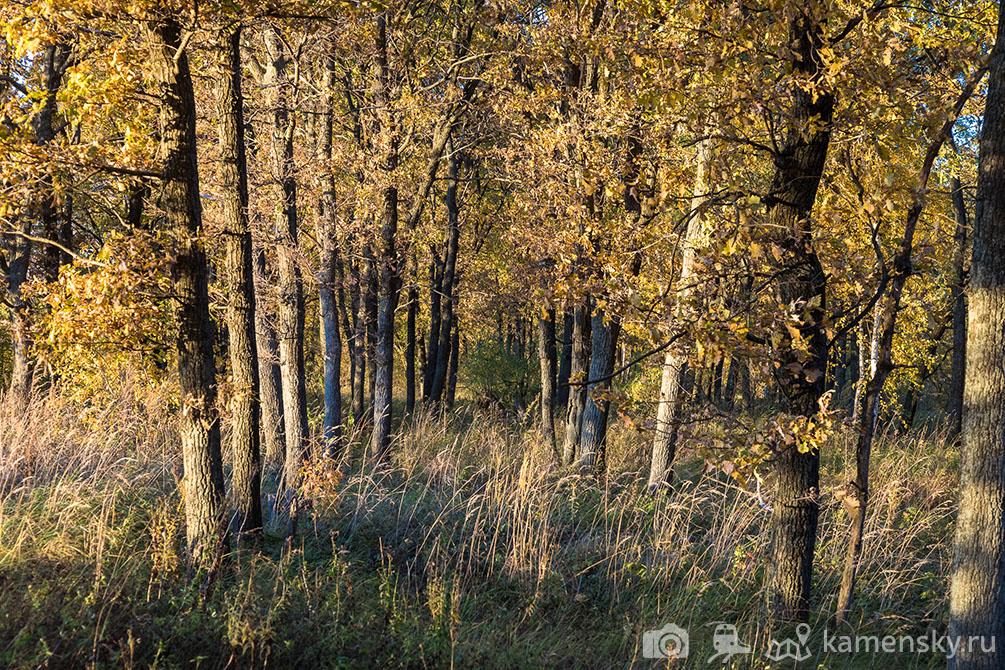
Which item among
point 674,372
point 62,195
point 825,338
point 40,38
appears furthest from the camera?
point 674,372

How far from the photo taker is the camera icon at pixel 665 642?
535 centimetres

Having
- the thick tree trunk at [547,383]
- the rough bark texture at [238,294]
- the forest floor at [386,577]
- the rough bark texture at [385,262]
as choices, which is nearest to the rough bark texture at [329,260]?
the rough bark texture at [385,262]

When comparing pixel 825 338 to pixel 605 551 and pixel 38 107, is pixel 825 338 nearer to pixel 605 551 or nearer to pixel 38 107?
pixel 605 551

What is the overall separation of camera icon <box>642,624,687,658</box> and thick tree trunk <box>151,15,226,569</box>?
3358 mm

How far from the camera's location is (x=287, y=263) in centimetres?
1001

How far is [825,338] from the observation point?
5.48m

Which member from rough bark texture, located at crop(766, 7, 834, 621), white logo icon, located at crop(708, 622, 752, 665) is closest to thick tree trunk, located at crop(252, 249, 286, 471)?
white logo icon, located at crop(708, 622, 752, 665)

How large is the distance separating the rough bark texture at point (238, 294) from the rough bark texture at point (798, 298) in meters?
4.32

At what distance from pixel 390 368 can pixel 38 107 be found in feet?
26.3

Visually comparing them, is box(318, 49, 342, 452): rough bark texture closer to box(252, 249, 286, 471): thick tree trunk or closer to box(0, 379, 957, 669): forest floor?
box(252, 249, 286, 471): thick tree trunk

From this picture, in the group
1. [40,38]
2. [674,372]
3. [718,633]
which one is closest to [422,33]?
[674,372]

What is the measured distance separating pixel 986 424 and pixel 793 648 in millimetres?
2258

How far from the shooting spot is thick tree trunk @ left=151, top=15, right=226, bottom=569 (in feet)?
18.5

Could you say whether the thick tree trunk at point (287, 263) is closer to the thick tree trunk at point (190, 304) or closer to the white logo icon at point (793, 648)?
the thick tree trunk at point (190, 304)
